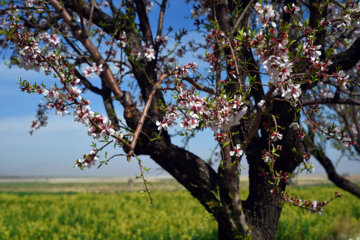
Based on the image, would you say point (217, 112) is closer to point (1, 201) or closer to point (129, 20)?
point (129, 20)

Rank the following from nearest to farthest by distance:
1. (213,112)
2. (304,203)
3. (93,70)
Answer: (213,112) < (304,203) < (93,70)

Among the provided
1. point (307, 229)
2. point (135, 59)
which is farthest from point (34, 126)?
point (307, 229)

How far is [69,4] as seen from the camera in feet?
17.3

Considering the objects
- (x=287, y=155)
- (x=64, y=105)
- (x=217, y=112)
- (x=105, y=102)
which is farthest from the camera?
(x=105, y=102)

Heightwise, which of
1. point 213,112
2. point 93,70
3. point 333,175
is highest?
point 93,70

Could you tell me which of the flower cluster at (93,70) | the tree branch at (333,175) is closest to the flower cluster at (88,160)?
the flower cluster at (93,70)

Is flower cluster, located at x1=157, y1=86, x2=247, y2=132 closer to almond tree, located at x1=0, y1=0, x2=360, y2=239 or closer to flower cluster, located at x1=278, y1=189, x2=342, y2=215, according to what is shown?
almond tree, located at x1=0, y1=0, x2=360, y2=239

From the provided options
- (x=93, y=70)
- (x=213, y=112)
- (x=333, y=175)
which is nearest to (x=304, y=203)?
(x=213, y=112)

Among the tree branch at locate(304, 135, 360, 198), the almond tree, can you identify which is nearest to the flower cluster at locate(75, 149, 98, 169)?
the almond tree

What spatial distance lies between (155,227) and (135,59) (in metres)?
7.04

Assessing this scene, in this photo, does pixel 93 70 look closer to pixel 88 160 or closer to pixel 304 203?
pixel 88 160

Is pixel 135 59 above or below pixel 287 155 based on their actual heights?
above

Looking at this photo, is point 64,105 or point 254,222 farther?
point 254,222

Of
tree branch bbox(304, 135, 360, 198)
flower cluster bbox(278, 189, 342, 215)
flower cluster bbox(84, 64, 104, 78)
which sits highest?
flower cluster bbox(84, 64, 104, 78)
